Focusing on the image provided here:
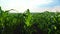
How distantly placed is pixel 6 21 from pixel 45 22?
1.86 feet

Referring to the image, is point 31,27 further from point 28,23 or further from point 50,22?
point 50,22

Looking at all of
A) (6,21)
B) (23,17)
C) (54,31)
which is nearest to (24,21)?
(23,17)

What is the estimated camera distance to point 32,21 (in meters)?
2.71

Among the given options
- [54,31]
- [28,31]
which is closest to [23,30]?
[28,31]

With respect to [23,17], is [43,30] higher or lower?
lower

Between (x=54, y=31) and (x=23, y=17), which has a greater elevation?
(x=23, y=17)

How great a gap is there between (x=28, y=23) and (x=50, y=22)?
33 centimetres

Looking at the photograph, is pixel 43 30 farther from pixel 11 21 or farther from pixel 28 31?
pixel 11 21

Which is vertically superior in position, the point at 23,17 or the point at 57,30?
the point at 23,17

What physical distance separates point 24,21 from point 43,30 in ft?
1.01

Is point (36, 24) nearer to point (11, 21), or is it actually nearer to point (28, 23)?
point (28, 23)

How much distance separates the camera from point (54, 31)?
2.67 meters

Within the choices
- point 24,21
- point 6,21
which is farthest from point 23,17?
point 6,21

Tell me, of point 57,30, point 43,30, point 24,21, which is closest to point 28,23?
point 24,21
